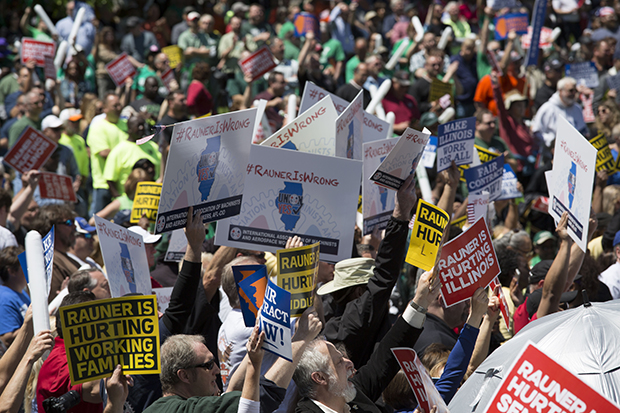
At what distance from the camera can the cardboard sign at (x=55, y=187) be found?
734 cm

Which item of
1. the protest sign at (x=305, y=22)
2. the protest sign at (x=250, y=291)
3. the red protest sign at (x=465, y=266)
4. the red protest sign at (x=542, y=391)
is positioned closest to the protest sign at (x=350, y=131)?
the red protest sign at (x=465, y=266)

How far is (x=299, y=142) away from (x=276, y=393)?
2.35m

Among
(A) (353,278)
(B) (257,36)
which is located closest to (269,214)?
(A) (353,278)

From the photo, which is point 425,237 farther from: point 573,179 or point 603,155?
point 603,155

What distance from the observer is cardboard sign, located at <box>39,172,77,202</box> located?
7.34m

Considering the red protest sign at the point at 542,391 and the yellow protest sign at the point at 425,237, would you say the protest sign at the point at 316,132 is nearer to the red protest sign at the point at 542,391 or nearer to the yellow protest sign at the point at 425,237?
the yellow protest sign at the point at 425,237

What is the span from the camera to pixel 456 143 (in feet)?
21.1

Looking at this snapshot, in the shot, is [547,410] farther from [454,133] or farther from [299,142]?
[454,133]

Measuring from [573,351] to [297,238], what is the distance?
6.14 feet

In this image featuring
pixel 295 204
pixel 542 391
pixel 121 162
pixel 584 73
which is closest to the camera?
pixel 542 391

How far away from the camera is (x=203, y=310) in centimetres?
491

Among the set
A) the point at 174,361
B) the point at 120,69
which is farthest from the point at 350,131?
the point at 120,69

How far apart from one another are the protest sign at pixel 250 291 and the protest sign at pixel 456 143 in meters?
3.01

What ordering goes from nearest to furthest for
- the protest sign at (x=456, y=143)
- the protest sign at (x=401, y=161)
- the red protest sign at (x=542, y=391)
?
the red protest sign at (x=542, y=391) < the protest sign at (x=401, y=161) < the protest sign at (x=456, y=143)
